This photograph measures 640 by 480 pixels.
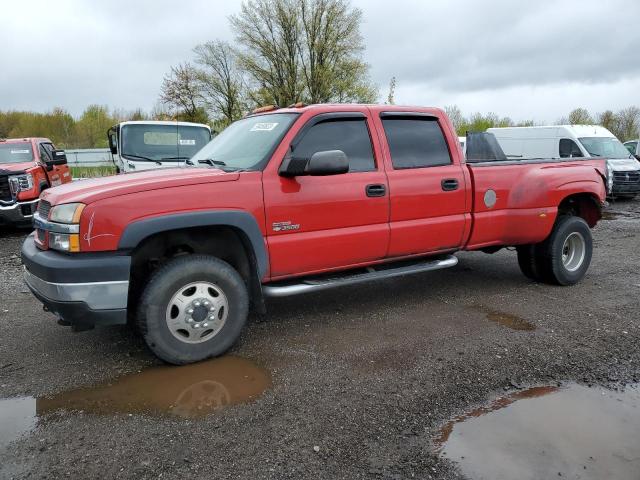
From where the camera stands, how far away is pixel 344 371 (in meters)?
3.64

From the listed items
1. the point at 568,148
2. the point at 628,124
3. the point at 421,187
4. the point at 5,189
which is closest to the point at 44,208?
the point at 421,187

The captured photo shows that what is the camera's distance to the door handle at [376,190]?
14.2 ft

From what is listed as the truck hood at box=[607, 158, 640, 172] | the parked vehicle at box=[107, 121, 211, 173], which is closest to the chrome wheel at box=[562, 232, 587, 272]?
the parked vehicle at box=[107, 121, 211, 173]

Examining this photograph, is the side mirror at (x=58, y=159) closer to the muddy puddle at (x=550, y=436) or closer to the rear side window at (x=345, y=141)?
the rear side window at (x=345, y=141)

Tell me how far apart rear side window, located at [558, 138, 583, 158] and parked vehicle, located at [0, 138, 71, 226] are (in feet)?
44.8

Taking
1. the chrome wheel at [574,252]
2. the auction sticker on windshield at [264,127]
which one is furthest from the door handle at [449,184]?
the chrome wheel at [574,252]

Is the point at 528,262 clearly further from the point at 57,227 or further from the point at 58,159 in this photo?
the point at 58,159

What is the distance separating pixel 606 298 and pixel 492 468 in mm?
3471

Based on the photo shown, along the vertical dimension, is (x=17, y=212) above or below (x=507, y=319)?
above

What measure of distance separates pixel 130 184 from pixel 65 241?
574mm

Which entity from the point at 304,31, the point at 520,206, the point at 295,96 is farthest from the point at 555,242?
the point at 304,31

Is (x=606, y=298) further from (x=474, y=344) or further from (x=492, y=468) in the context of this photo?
(x=492, y=468)

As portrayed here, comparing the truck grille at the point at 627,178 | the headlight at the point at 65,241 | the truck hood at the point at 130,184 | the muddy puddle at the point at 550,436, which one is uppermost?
the truck hood at the point at 130,184

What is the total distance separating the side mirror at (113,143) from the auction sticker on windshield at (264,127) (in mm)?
7608
